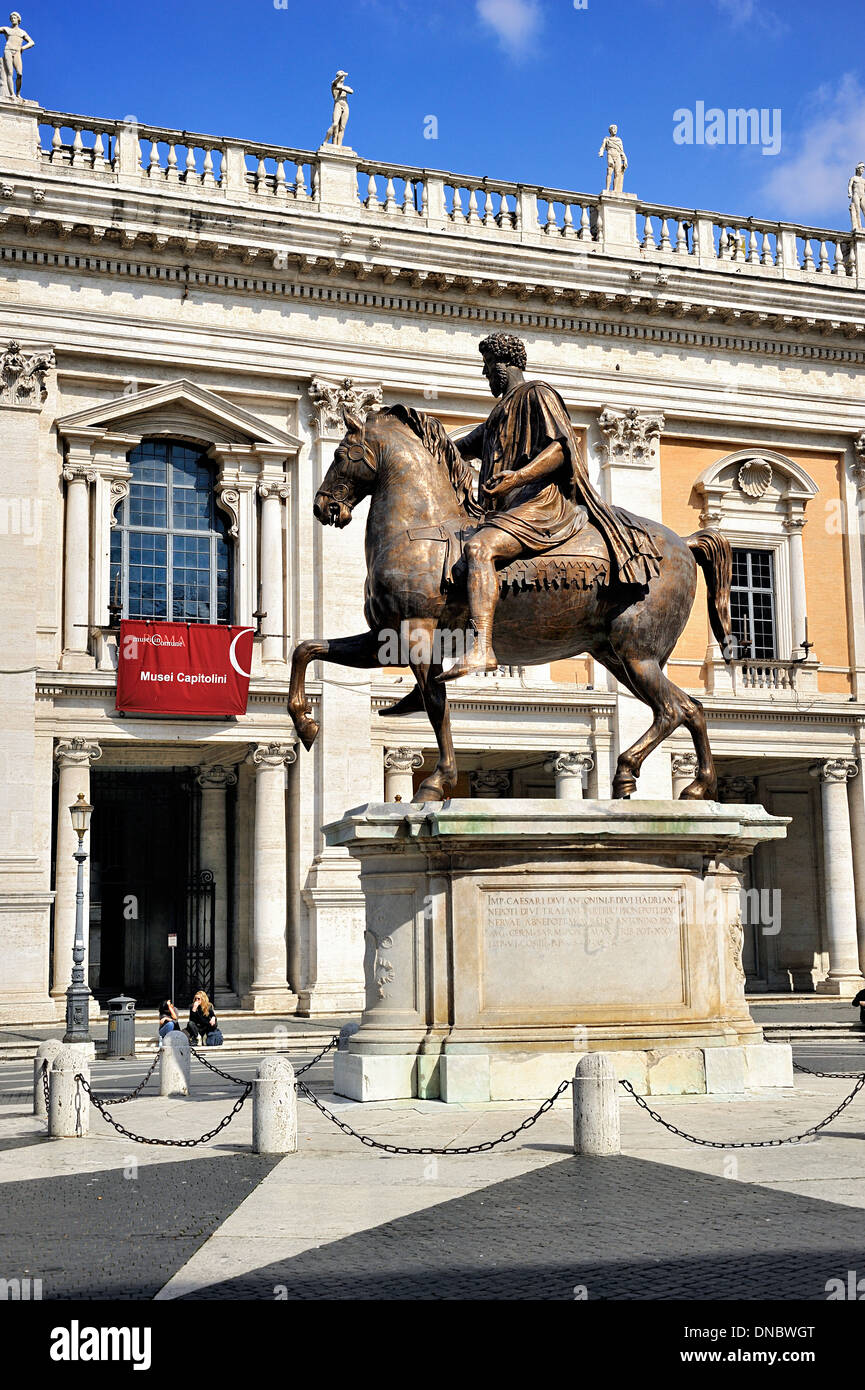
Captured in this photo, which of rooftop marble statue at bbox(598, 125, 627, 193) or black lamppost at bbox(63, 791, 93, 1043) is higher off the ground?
rooftop marble statue at bbox(598, 125, 627, 193)

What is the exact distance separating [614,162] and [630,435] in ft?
20.4

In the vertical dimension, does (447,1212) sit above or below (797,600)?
below

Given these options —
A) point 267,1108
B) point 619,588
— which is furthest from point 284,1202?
point 619,588

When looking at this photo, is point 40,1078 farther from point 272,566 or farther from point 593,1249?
point 272,566

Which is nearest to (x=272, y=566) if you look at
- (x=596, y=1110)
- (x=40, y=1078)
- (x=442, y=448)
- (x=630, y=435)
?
(x=630, y=435)

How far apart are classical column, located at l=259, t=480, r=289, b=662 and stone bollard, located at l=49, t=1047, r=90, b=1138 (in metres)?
18.7

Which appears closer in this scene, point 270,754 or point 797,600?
point 270,754

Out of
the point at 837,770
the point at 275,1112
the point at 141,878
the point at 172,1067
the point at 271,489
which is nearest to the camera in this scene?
the point at 275,1112

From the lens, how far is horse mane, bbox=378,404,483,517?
1228cm

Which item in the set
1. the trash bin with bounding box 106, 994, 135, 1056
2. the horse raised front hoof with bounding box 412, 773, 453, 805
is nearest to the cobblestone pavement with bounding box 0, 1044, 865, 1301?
the horse raised front hoof with bounding box 412, 773, 453, 805

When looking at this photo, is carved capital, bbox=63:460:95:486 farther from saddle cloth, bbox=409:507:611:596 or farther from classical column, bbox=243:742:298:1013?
saddle cloth, bbox=409:507:611:596

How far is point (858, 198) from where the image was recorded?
119 ft
